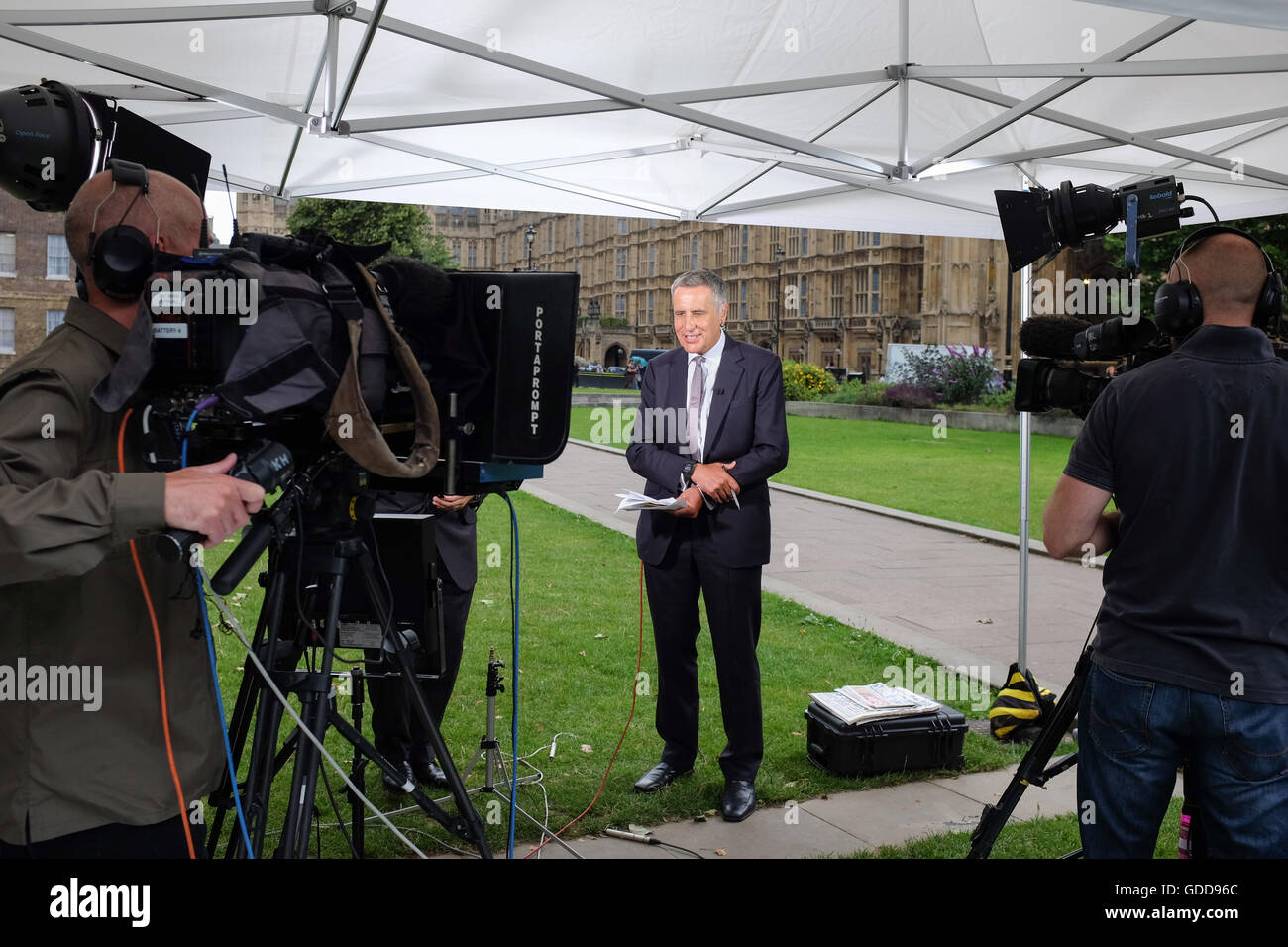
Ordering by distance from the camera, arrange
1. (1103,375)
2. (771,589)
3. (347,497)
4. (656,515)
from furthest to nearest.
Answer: (771,589)
(656,515)
(1103,375)
(347,497)

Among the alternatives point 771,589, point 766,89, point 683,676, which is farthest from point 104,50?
point 771,589

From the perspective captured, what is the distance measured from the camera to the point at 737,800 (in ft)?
14.7

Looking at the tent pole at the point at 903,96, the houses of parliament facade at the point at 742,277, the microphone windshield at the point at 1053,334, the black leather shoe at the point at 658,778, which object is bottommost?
the black leather shoe at the point at 658,778

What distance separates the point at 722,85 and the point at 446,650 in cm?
431

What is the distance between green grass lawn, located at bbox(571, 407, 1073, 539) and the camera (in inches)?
571

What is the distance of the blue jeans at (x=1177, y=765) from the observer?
2.45m

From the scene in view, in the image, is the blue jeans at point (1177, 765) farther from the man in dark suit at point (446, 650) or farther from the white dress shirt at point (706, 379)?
the man in dark suit at point (446, 650)

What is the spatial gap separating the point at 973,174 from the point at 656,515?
4122 mm

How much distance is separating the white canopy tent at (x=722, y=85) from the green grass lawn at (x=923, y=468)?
9.22ft

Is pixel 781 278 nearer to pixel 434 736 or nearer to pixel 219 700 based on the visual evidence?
pixel 434 736

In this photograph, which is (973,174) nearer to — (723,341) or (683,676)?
(723,341)

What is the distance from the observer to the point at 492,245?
106188 millimetres

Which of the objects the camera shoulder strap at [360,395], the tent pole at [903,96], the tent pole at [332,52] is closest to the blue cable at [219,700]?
the camera shoulder strap at [360,395]

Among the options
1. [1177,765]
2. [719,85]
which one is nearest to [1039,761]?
[1177,765]
